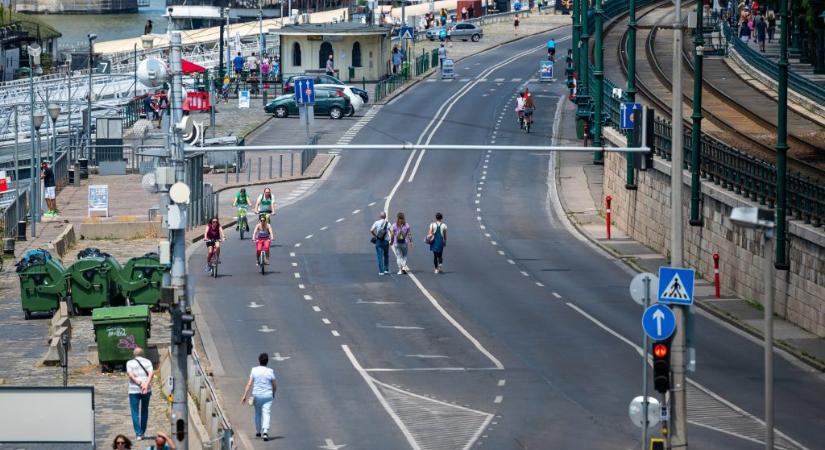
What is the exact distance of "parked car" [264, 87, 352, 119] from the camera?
77875mm

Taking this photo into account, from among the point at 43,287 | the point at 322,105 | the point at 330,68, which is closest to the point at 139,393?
the point at 43,287

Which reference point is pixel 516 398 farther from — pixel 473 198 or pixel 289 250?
pixel 473 198

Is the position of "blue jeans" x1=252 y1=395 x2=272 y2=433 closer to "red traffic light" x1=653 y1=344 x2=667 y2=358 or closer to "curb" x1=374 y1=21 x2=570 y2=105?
"red traffic light" x1=653 y1=344 x2=667 y2=358

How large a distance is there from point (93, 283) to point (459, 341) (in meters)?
8.59

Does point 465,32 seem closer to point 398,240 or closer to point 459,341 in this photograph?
point 398,240

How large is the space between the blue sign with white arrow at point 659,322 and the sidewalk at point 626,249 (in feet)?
29.5

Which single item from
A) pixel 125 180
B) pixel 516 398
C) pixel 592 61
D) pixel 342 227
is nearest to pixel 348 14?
pixel 592 61

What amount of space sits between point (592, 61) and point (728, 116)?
24.7m

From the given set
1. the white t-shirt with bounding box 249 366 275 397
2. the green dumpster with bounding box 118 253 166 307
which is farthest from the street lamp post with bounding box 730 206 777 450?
the green dumpster with bounding box 118 253 166 307

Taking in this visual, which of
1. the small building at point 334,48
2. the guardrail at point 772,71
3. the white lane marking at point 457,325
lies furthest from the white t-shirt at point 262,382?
the small building at point 334,48

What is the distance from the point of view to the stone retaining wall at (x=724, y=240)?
1379 inches

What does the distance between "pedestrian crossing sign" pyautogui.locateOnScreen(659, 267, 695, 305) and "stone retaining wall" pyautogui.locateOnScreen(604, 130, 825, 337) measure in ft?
33.3

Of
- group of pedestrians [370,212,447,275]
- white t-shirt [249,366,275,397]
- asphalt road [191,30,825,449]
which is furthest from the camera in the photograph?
group of pedestrians [370,212,447,275]

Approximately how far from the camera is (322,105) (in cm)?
7819
